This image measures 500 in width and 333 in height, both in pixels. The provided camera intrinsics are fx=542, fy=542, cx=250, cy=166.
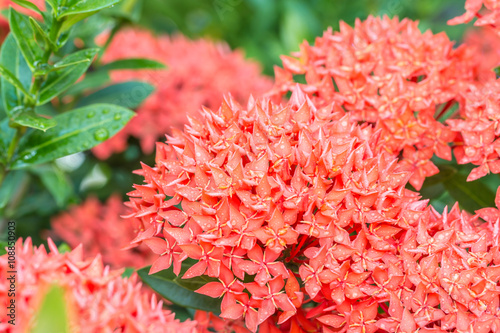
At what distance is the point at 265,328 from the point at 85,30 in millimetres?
1032

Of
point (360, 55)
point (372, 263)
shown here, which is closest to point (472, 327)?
point (372, 263)

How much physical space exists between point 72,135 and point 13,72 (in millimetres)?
212

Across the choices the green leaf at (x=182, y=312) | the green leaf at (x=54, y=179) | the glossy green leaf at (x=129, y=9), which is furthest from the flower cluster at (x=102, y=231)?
the glossy green leaf at (x=129, y=9)

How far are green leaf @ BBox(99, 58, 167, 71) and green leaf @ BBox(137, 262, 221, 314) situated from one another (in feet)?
1.81

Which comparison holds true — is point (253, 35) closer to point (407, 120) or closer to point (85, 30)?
point (85, 30)

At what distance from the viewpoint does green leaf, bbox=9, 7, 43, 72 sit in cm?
102

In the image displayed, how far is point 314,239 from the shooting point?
0.91m

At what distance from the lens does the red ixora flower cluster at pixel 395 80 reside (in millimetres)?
1081

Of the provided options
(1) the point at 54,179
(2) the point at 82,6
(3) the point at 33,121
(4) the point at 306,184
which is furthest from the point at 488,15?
(1) the point at 54,179

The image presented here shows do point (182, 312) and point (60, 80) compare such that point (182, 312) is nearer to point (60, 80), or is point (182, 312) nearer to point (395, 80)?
point (60, 80)

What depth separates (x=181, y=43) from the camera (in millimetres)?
1834

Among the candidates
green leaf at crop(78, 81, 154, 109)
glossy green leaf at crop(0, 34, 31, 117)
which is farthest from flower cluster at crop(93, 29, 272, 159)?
glossy green leaf at crop(0, 34, 31, 117)

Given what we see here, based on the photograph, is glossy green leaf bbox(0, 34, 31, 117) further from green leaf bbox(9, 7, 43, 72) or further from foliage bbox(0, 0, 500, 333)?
green leaf bbox(9, 7, 43, 72)

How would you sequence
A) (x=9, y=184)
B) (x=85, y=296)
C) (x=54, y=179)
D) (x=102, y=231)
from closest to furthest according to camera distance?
(x=85, y=296) → (x=9, y=184) → (x=54, y=179) → (x=102, y=231)
